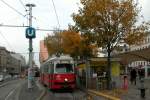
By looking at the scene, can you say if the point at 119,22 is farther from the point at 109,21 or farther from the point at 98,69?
the point at 98,69

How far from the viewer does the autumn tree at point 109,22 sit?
38.4m

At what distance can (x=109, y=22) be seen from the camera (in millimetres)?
38594

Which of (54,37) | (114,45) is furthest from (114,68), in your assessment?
(54,37)

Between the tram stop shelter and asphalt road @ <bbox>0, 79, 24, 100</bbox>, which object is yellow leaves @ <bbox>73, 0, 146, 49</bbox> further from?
asphalt road @ <bbox>0, 79, 24, 100</bbox>

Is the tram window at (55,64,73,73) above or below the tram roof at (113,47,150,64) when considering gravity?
below

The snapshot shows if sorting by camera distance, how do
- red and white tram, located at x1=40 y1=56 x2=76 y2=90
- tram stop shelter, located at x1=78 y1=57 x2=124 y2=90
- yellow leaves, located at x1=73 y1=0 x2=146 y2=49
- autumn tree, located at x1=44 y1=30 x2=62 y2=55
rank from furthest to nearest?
autumn tree, located at x1=44 y1=30 x2=62 y2=55 < tram stop shelter, located at x1=78 y1=57 x2=124 y2=90 < red and white tram, located at x1=40 y1=56 x2=76 y2=90 < yellow leaves, located at x1=73 y1=0 x2=146 y2=49

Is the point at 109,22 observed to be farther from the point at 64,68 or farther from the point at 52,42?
the point at 52,42

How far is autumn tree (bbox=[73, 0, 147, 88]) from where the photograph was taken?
38.4 metres

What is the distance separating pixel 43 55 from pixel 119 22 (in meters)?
104

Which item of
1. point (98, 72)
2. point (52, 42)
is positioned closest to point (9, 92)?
point (98, 72)

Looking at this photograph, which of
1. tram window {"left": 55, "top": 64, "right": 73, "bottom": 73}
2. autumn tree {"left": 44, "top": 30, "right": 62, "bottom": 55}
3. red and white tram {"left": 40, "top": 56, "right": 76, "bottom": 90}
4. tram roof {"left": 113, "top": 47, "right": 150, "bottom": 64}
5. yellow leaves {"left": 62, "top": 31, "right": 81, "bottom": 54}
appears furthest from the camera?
autumn tree {"left": 44, "top": 30, "right": 62, "bottom": 55}

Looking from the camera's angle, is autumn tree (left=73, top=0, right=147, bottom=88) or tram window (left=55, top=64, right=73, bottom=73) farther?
tram window (left=55, top=64, right=73, bottom=73)

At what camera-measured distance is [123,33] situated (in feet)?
130

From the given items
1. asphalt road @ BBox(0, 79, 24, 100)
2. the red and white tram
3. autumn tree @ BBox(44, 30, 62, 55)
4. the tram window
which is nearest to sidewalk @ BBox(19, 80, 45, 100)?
asphalt road @ BBox(0, 79, 24, 100)
